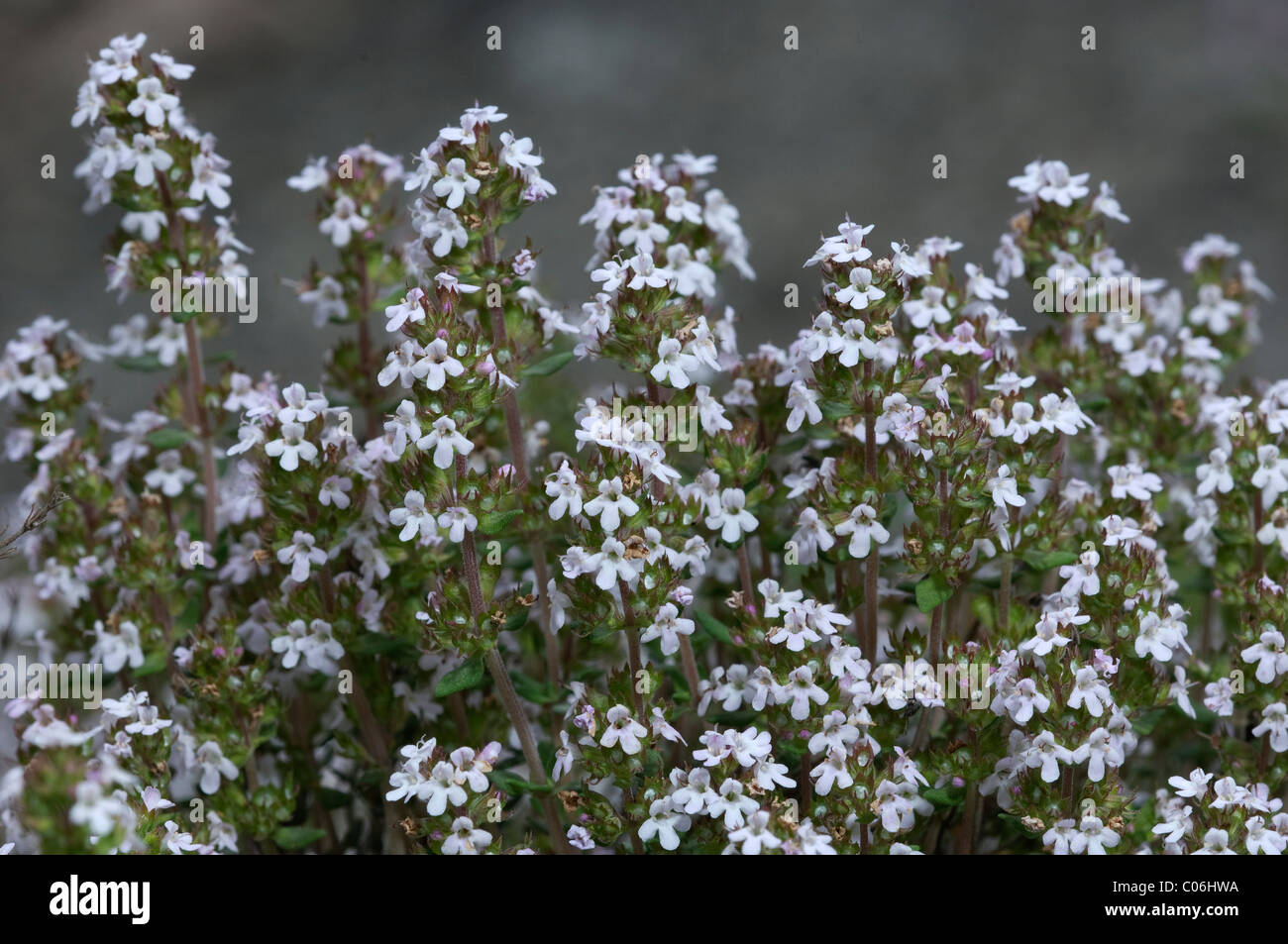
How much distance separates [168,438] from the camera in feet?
12.8

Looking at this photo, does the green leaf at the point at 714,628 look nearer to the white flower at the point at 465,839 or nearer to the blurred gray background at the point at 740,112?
the white flower at the point at 465,839

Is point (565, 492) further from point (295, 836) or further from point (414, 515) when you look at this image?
point (295, 836)

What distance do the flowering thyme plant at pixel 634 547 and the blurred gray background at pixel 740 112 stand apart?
11.6 ft

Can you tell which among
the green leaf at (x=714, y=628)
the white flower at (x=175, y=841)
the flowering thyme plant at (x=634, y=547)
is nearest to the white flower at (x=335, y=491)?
the flowering thyme plant at (x=634, y=547)

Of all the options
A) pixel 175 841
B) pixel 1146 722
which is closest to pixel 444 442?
pixel 175 841

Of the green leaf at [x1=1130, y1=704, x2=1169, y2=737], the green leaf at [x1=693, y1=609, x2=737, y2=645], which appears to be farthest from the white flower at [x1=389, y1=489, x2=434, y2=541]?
the green leaf at [x1=1130, y1=704, x2=1169, y2=737]

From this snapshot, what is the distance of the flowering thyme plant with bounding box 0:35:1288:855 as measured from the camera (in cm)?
313

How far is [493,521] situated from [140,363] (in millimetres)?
1498

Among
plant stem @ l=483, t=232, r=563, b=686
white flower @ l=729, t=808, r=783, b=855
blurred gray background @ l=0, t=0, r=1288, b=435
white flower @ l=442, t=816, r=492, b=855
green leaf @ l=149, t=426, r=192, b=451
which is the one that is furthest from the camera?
blurred gray background @ l=0, t=0, r=1288, b=435

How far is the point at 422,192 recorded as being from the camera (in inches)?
132

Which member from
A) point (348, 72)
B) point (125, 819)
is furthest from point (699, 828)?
point (348, 72)

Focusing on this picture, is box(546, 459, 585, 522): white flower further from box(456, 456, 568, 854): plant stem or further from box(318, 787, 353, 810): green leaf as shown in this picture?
box(318, 787, 353, 810): green leaf

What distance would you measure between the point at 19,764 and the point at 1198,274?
364cm

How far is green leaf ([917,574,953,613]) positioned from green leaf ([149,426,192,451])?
2.04 meters
